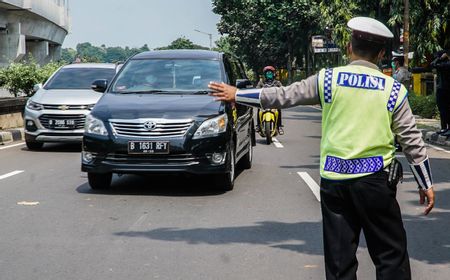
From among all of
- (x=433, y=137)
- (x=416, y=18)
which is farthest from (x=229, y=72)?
(x=416, y=18)

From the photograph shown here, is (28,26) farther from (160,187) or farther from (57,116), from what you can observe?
(160,187)

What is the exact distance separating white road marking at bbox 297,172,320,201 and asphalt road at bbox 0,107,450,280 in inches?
0.5

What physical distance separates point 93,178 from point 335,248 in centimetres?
598

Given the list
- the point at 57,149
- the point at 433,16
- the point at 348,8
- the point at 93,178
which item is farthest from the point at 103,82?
the point at 348,8

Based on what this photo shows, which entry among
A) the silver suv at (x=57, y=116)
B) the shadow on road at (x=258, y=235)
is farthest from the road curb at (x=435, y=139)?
the shadow on road at (x=258, y=235)

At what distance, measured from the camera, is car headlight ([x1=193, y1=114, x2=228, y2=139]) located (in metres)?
9.12

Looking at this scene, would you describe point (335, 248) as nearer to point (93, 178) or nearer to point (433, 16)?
point (93, 178)

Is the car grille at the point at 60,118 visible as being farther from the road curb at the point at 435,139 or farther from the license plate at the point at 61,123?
the road curb at the point at 435,139

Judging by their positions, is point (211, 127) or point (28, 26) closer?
point (211, 127)

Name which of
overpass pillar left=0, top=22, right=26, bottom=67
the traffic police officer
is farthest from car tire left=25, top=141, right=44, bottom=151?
overpass pillar left=0, top=22, right=26, bottom=67

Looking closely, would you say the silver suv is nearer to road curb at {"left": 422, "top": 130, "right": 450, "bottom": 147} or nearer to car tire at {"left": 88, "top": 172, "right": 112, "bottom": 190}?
car tire at {"left": 88, "top": 172, "right": 112, "bottom": 190}

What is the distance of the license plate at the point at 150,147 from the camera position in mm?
8992

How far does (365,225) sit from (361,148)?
1.34ft

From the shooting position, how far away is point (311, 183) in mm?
10414
